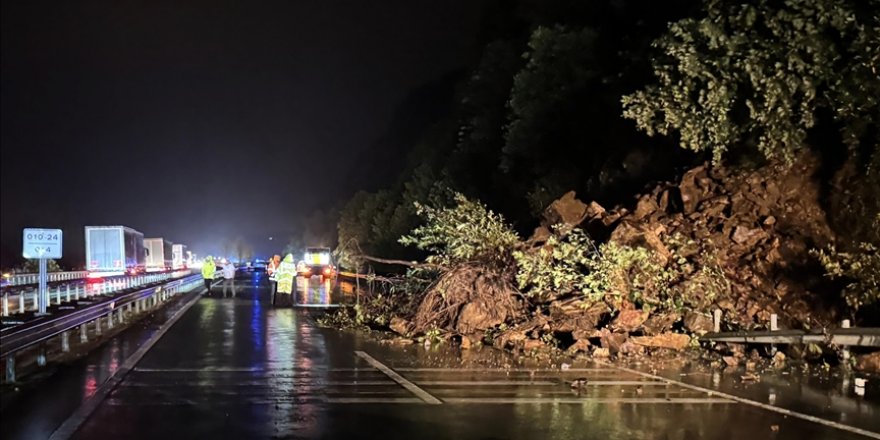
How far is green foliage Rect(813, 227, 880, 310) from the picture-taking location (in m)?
12.2

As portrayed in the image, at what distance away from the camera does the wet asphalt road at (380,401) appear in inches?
310

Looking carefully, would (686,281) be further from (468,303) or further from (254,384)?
(254,384)

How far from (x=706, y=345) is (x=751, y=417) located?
5.30 metres

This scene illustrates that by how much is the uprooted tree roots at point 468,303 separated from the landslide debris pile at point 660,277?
2cm

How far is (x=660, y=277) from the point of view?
14555mm

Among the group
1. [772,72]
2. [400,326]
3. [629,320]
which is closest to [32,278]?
[400,326]

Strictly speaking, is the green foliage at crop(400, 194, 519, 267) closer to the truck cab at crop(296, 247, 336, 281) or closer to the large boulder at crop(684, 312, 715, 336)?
the large boulder at crop(684, 312, 715, 336)

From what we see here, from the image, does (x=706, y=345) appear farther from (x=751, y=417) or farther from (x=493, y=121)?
(x=493, y=121)

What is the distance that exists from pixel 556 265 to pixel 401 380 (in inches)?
219

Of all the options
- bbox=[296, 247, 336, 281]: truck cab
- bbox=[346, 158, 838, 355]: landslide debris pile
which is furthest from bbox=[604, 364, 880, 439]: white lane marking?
bbox=[296, 247, 336, 281]: truck cab

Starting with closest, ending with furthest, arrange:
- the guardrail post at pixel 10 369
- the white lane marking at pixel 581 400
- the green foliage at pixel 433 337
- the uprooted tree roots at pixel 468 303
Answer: the white lane marking at pixel 581 400
the guardrail post at pixel 10 369
the green foliage at pixel 433 337
the uprooted tree roots at pixel 468 303

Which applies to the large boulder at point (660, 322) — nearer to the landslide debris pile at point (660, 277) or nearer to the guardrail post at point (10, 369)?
the landslide debris pile at point (660, 277)

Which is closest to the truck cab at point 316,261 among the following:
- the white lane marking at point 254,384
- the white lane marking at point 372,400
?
the white lane marking at point 254,384

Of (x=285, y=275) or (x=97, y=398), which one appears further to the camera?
(x=285, y=275)
